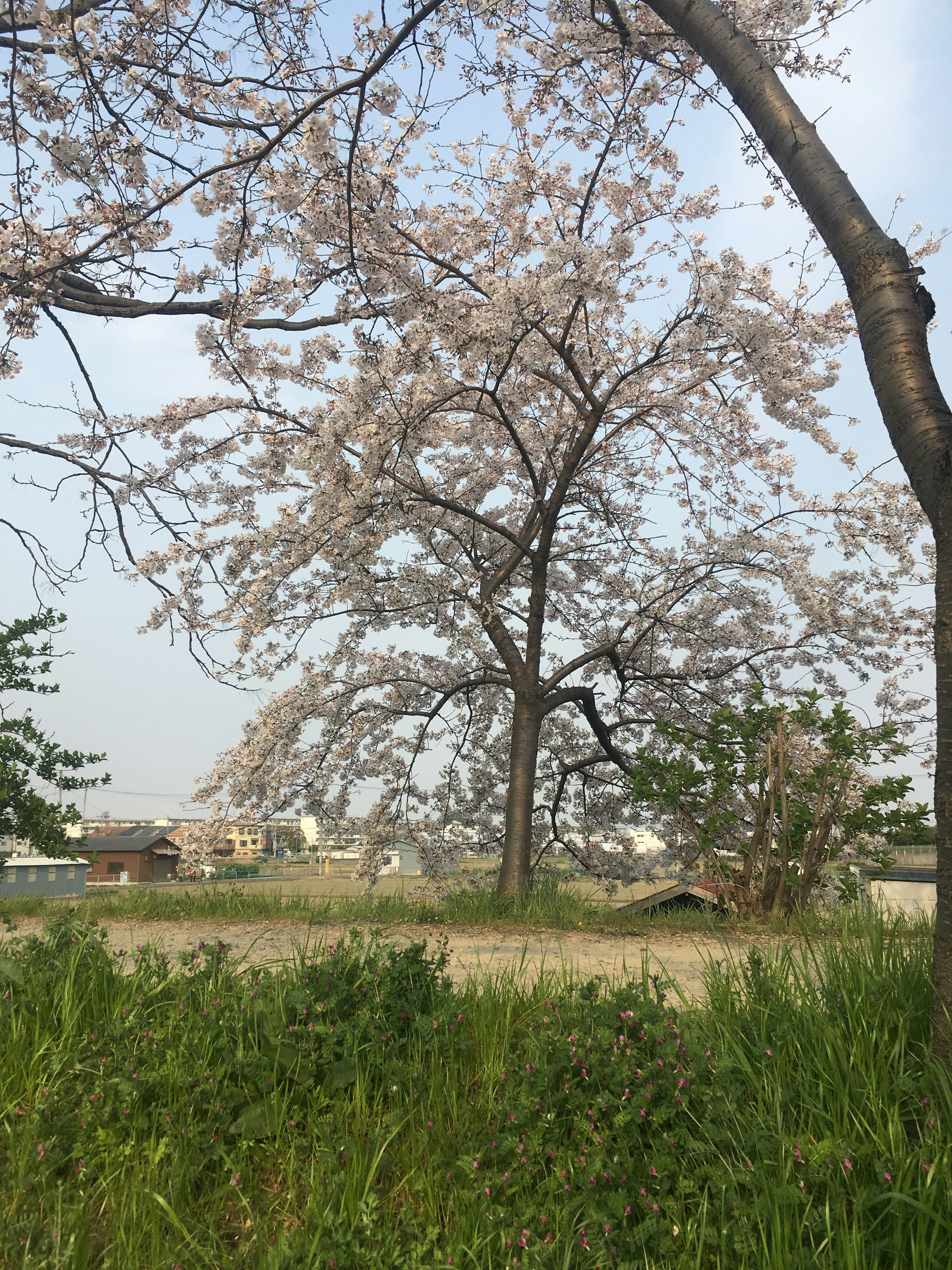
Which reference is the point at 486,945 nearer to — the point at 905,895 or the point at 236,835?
the point at 236,835

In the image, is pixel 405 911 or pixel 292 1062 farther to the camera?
pixel 405 911

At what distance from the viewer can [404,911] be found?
363 inches

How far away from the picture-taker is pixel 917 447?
320 cm

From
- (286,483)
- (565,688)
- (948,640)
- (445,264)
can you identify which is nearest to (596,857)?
(565,688)

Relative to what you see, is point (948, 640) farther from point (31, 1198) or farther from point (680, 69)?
point (680, 69)

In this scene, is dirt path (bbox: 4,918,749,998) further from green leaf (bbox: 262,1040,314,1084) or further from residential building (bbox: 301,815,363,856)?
residential building (bbox: 301,815,363,856)

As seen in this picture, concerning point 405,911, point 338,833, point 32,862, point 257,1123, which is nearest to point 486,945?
point 405,911

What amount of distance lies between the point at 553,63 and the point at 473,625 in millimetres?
6124

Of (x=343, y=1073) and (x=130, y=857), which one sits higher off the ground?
(x=343, y=1073)

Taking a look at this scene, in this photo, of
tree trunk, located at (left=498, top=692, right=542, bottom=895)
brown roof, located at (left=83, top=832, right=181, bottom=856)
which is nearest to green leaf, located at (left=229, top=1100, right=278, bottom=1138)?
tree trunk, located at (left=498, top=692, right=542, bottom=895)

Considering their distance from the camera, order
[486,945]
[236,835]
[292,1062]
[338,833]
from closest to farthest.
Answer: [292,1062] < [486,945] < [338,833] < [236,835]

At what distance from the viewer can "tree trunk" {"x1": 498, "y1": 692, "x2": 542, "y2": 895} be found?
10.2m

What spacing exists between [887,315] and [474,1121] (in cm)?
365

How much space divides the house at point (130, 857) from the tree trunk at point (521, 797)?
40.8 metres
